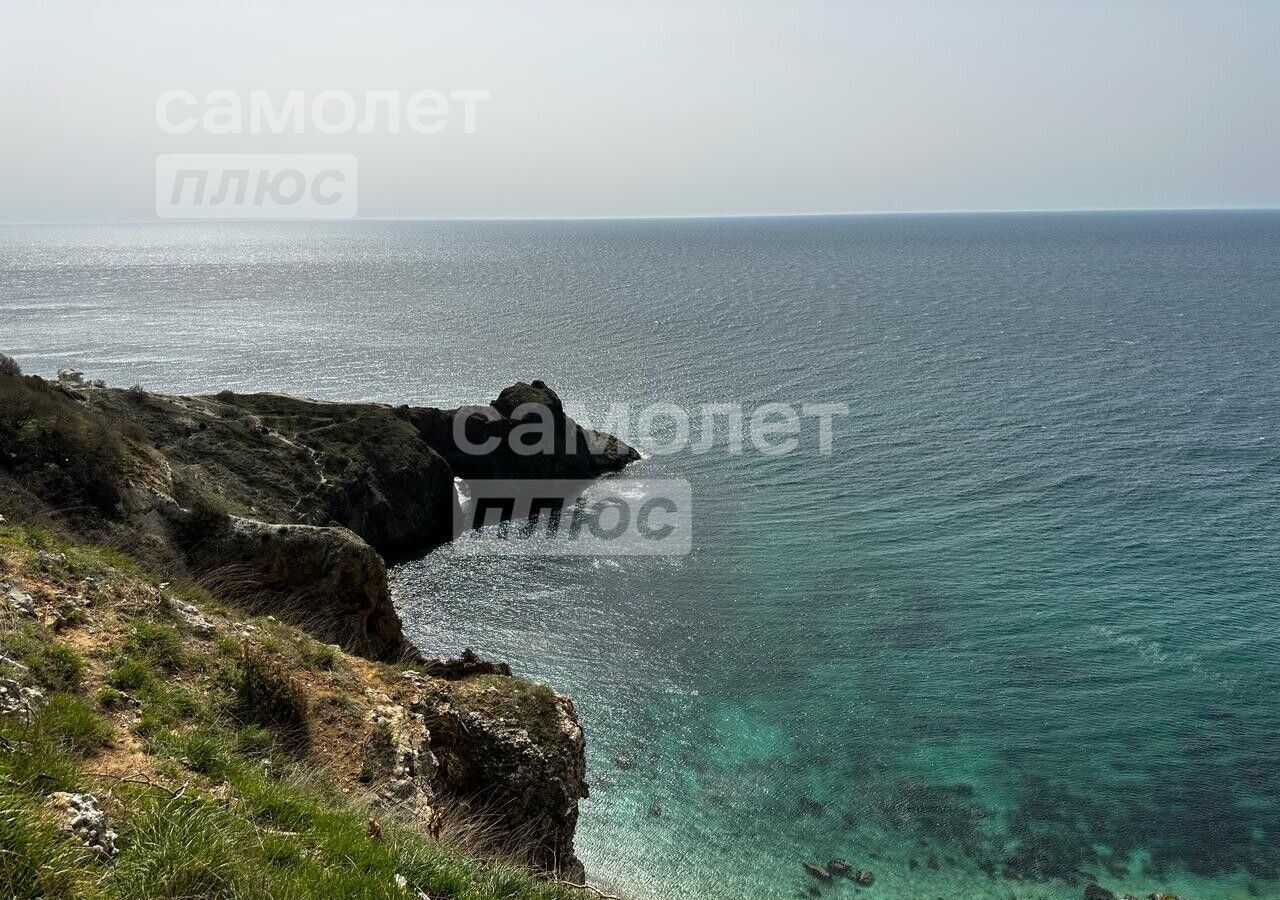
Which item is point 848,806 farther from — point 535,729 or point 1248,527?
point 1248,527

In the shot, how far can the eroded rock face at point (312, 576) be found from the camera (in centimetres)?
2398

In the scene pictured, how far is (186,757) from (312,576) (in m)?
16.6

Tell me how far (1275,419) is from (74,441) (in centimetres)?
8377

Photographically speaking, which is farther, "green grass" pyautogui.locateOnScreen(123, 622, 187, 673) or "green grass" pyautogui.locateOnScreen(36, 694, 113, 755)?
"green grass" pyautogui.locateOnScreen(123, 622, 187, 673)

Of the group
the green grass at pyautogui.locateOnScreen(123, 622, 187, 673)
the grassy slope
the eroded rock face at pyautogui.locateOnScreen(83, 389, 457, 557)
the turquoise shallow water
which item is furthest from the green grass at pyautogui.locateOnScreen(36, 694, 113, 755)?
the eroded rock face at pyautogui.locateOnScreen(83, 389, 457, 557)

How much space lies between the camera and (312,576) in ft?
86.1

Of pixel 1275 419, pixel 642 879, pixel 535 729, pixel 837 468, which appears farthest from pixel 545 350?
pixel 535 729

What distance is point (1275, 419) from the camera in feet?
229

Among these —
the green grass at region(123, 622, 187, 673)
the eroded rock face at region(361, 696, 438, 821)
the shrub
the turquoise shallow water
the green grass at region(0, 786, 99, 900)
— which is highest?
the green grass at region(0, 786, 99, 900)

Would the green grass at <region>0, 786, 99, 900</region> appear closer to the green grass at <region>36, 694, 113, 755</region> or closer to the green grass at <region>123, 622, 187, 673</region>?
the green grass at <region>36, 694, 113, 755</region>

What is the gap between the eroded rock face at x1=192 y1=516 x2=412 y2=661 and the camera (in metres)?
24.0

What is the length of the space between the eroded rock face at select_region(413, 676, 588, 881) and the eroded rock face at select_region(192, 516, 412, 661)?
21.8 feet

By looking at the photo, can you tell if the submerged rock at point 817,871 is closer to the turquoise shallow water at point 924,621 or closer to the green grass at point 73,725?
the turquoise shallow water at point 924,621

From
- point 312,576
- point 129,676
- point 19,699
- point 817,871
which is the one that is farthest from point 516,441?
point 19,699
